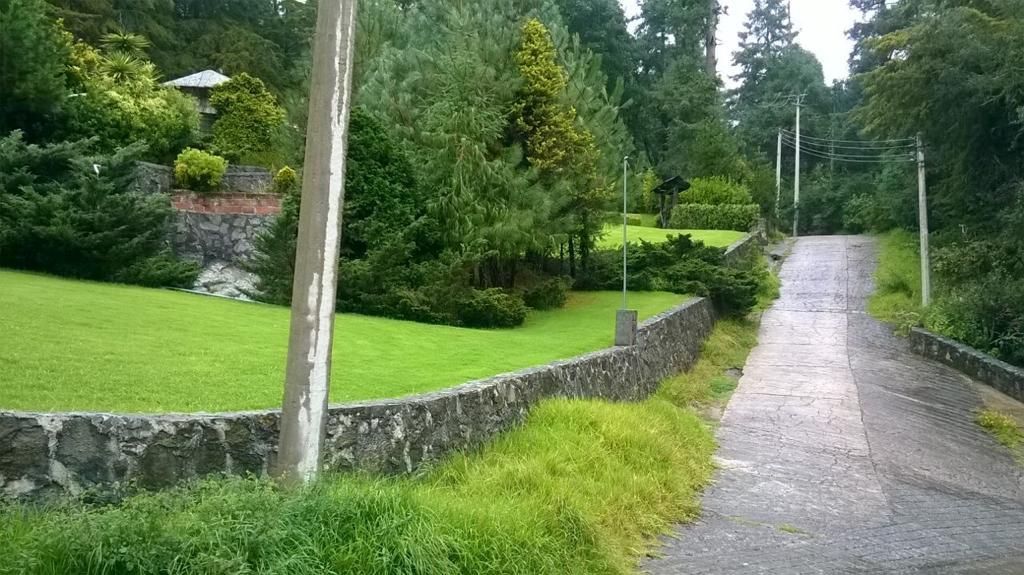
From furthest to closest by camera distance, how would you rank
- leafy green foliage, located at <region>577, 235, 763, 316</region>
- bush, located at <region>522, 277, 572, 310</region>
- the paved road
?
leafy green foliage, located at <region>577, 235, 763, 316</region>, bush, located at <region>522, 277, 572, 310</region>, the paved road

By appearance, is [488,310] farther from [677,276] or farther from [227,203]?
[677,276]

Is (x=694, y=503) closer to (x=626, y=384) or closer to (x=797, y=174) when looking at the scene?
(x=626, y=384)

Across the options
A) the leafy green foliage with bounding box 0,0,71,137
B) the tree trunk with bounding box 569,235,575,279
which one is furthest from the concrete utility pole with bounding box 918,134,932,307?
the leafy green foliage with bounding box 0,0,71,137

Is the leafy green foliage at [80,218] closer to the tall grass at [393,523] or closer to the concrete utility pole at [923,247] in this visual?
the tall grass at [393,523]

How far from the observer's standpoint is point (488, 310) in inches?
525

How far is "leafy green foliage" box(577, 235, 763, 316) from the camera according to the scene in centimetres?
1927

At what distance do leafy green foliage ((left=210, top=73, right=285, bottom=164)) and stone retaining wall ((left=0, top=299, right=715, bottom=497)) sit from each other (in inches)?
Answer: 533

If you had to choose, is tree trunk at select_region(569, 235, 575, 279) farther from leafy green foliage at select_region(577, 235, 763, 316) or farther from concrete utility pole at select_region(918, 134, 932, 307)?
concrete utility pole at select_region(918, 134, 932, 307)

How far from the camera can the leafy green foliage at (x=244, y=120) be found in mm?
20562

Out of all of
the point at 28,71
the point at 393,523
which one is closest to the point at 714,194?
the point at 28,71

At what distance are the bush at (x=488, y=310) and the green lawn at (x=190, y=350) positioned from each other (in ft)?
0.97

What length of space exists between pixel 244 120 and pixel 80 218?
9.76 m

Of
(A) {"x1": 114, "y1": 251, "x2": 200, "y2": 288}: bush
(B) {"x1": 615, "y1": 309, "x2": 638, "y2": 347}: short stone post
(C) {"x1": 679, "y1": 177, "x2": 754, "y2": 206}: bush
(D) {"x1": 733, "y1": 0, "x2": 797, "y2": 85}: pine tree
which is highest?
(D) {"x1": 733, "y1": 0, "x2": 797, "y2": 85}: pine tree

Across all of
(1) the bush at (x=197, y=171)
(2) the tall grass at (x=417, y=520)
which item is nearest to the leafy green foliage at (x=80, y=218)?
(1) the bush at (x=197, y=171)
